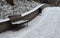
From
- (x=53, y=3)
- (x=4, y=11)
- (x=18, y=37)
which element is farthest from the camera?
(x=53, y=3)

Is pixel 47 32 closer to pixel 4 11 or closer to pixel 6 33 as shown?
pixel 6 33

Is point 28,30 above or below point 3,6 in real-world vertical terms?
below

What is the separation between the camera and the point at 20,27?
7.89m

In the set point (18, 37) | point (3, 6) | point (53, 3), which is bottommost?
point (53, 3)

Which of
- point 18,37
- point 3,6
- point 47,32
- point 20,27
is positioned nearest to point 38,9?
point 3,6

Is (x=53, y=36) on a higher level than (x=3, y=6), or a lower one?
lower

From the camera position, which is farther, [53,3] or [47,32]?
[53,3]

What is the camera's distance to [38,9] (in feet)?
39.7

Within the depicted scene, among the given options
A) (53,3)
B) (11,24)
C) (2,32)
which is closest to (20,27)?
(11,24)

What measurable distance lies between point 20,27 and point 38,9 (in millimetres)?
4469

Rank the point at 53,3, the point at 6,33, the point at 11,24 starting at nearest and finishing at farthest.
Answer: the point at 6,33 < the point at 11,24 < the point at 53,3

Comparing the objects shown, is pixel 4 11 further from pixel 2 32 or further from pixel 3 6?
pixel 2 32

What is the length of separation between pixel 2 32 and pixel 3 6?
2.46 meters

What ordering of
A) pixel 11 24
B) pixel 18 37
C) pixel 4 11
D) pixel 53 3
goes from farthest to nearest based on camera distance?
pixel 53 3
pixel 4 11
pixel 11 24
pixel 18 37
